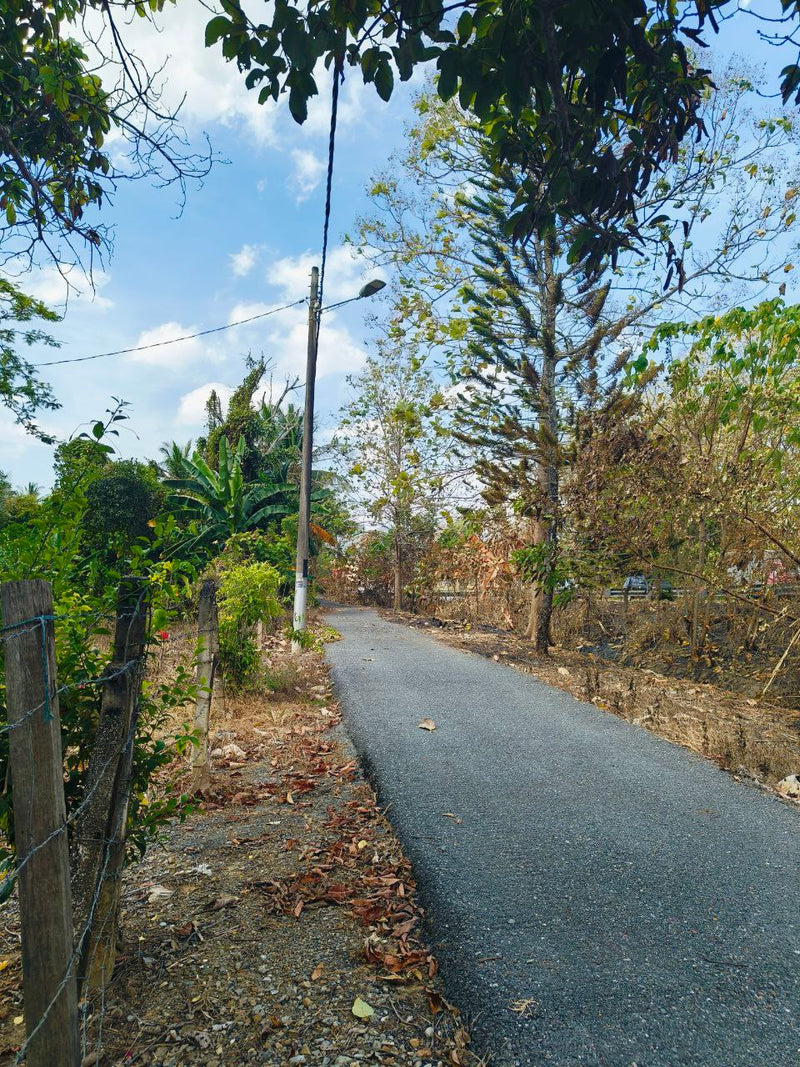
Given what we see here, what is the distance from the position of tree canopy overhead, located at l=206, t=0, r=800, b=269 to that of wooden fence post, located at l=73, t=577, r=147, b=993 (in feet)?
6.76

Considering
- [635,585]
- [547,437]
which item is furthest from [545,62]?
[635,585]

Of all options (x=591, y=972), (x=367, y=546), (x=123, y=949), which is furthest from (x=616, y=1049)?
(x=367, y=546)

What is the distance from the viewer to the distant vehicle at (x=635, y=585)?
10551 mm

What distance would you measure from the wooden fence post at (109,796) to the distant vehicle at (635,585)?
9.17 meters

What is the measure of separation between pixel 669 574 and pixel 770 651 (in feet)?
5.56

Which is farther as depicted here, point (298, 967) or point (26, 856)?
point (298, 967)

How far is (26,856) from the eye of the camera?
1674 millimetres

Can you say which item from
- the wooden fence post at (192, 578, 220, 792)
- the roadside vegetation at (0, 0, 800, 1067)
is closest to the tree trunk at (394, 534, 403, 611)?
the roadside vegetation at (0, 0, 800, 1067)

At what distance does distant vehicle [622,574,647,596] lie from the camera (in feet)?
34.6

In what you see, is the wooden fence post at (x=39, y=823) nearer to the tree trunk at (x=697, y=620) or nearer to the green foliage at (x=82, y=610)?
the green foliage at (x=82, y=610)

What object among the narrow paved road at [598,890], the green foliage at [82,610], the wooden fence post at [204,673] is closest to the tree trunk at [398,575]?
the narrow paved road at [598,890]

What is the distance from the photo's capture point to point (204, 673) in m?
5.02

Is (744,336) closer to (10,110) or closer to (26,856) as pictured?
(10,110)

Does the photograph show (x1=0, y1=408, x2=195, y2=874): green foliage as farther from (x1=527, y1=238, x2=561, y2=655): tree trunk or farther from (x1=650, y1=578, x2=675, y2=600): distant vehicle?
(x1=650, y1=578, x2=675, y2=600): distant vehicle
